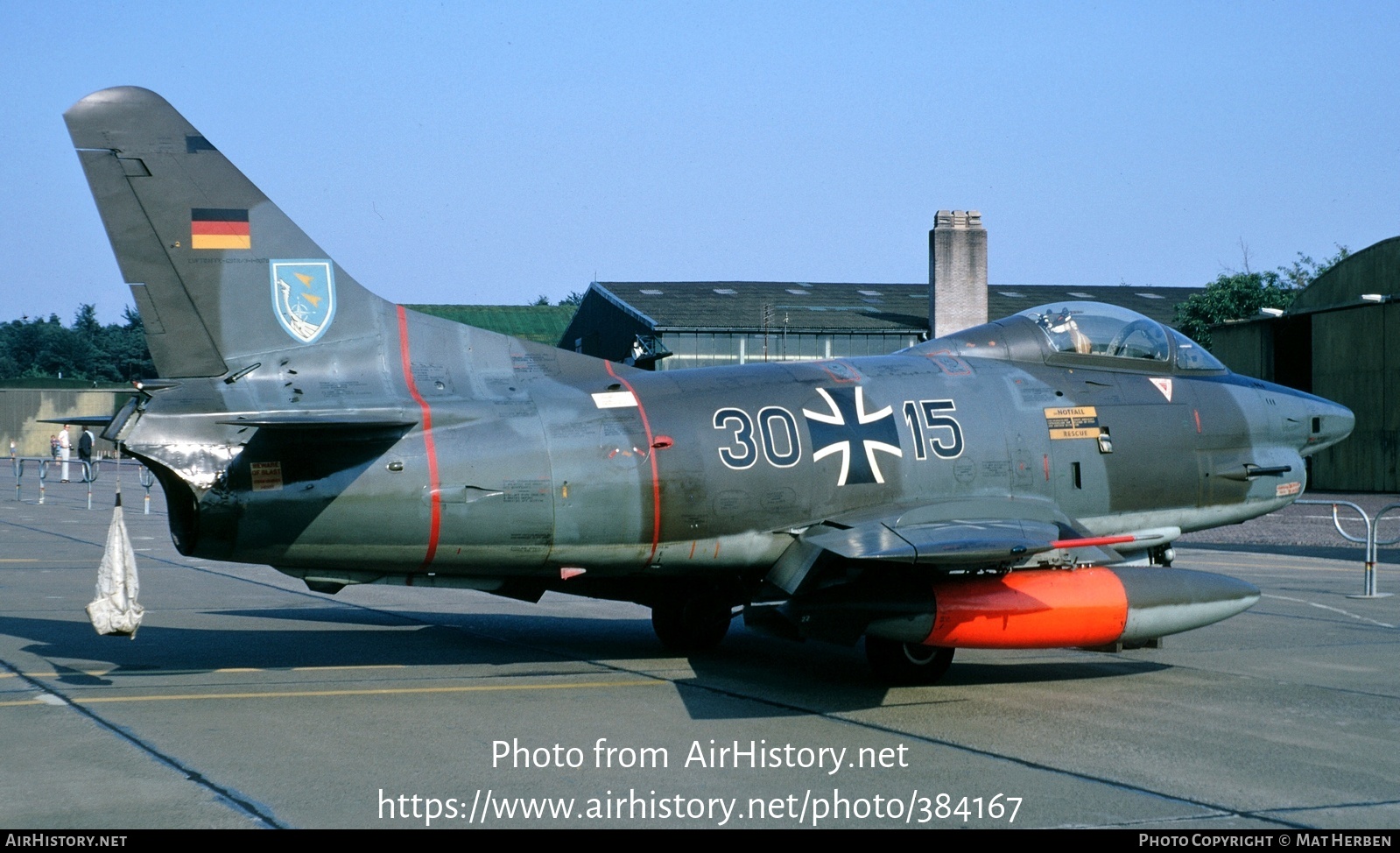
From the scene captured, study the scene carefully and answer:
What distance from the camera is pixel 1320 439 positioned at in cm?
1387

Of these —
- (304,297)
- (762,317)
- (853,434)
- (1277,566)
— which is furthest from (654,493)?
(762,317)

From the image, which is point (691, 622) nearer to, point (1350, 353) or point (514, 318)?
point (1350, 353)

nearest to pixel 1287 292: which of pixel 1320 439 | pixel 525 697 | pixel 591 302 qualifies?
pixel 591 302

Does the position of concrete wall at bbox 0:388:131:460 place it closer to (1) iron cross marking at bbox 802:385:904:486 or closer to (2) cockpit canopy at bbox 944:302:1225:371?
(2) cockpit canopy at bbox 944:302:1225:371

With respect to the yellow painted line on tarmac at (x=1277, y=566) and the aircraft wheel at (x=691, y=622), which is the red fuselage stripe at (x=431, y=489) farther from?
the yellow painted line on tarmac at (x=1277, y=566)

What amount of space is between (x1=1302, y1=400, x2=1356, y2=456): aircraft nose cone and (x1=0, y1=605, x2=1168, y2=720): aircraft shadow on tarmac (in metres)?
3.59

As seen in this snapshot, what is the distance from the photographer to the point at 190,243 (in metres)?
9.84

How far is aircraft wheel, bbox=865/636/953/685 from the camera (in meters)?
10.9

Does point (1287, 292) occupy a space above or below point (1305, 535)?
above

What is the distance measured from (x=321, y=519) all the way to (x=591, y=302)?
45710 millimetres

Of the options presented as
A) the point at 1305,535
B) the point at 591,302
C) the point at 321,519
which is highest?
the point at 591,302

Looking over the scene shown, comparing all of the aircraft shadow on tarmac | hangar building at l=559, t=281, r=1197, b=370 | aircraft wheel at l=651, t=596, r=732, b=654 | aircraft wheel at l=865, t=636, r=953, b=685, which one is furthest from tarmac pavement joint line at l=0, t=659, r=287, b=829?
hangar building at l=559, t=281, r=1197, b=370

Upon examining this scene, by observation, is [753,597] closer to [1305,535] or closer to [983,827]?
[983,827]

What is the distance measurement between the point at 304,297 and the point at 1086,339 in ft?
24.4
